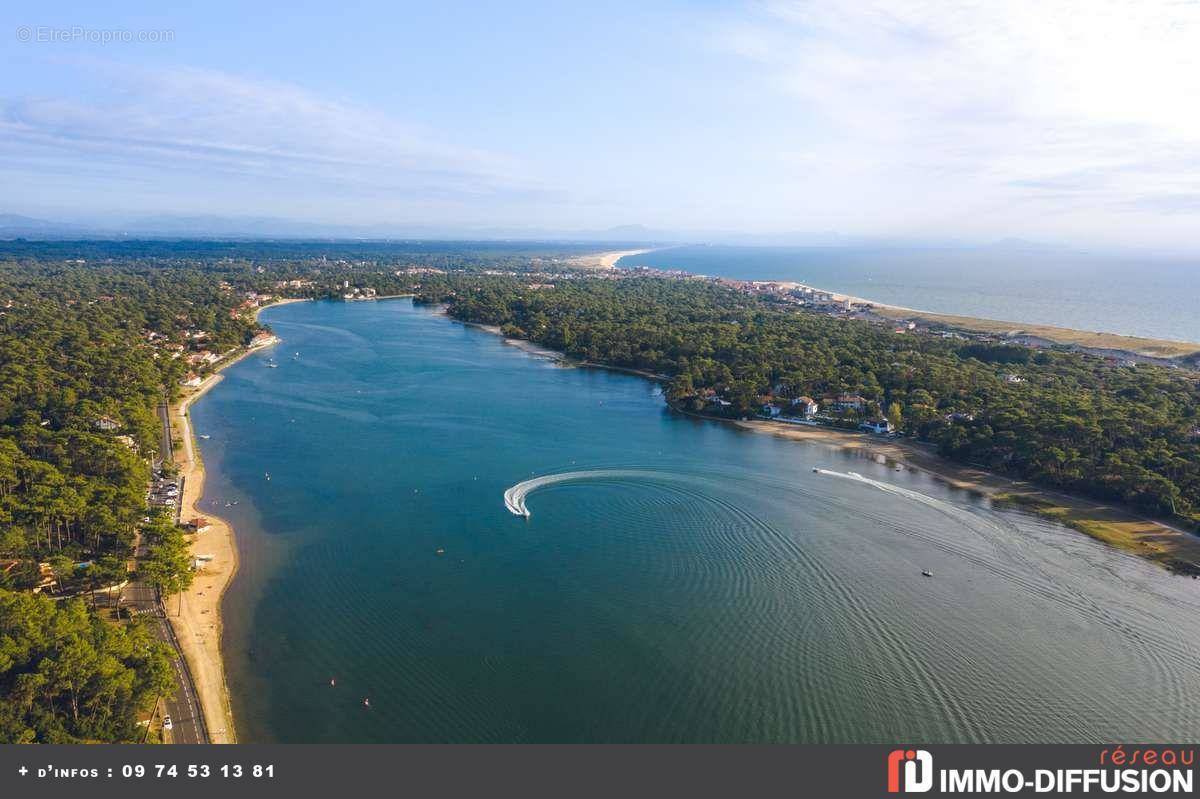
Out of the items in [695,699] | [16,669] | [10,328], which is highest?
[10,328]

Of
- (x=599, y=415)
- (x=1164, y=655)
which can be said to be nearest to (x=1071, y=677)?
(x=1164, y=655)

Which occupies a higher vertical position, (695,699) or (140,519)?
(140,519)

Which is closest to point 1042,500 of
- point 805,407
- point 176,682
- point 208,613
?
point 805,407

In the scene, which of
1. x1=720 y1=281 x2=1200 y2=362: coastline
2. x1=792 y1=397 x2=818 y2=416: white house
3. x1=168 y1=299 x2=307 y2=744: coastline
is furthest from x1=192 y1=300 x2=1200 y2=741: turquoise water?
x1=720 y1=281 x2=1200 y2=362: coastline

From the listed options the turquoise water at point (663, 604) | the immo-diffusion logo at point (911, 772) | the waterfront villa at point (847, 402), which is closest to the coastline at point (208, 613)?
the turquoise water at point (663, 604)

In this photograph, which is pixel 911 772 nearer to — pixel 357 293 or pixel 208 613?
pixel 208 613

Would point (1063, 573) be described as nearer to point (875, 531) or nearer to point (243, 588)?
point (875, 531)

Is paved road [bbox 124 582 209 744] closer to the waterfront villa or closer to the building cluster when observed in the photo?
the waterfront villa
